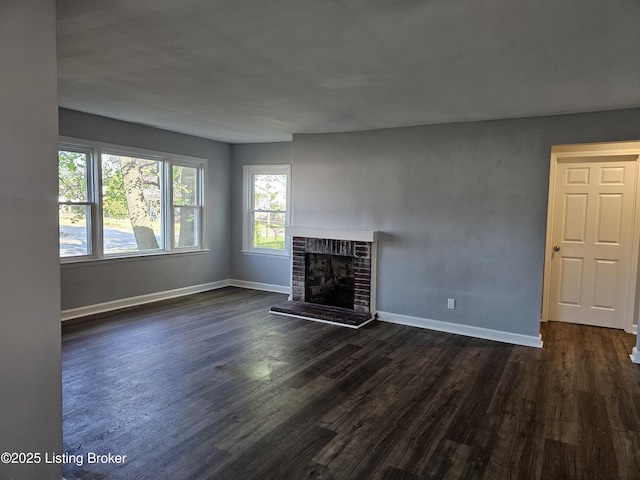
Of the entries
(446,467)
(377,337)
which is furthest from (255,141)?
(446,467)

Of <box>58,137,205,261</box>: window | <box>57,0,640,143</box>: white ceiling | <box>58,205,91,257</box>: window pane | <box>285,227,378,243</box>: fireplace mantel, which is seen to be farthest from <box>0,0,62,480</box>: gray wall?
<box>285,227,378,243</box>: fireplace mantel

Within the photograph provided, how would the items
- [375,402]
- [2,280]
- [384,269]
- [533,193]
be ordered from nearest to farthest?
[2,280] < [375,402] < [533,193] < [384,269]

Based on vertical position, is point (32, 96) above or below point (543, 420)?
above

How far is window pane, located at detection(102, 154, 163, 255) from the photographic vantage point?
5.44 metres

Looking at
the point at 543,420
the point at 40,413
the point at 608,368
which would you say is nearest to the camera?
the point at 40,413

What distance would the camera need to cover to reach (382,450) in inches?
99.2

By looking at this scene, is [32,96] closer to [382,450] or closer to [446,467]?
[382,450]

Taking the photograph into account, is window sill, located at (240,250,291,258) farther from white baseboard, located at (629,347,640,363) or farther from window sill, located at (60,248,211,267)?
white baseboard, located at (629,347,640,363)

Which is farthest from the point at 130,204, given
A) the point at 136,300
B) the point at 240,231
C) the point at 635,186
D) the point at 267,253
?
the point at 635,186

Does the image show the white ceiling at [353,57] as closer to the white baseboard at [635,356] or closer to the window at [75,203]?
the window at [75,203]

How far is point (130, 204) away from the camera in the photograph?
5723 millimetres

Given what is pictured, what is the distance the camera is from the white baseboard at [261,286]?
6.85 meters

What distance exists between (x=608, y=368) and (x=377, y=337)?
2.20m

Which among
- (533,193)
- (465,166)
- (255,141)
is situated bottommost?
(533,193)
